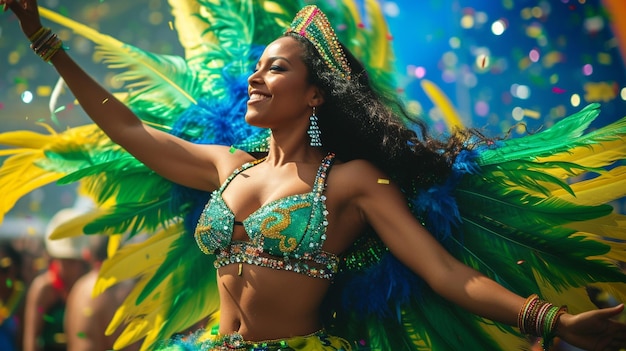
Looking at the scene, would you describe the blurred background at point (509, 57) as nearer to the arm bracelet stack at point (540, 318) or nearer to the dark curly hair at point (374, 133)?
the dark curly hair at point (374, 133)

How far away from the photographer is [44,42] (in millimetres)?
2812

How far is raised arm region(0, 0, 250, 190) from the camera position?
2857mm

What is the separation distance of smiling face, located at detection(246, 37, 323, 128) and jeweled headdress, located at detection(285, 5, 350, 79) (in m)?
0.08

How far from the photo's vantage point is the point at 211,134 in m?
3.19

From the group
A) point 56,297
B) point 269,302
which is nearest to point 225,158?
point 269,302

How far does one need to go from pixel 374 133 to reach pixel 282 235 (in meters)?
0.57

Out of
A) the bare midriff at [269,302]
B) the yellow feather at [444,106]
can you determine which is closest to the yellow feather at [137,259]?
the bare midriff at [269,302]

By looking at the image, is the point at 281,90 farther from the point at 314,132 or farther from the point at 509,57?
the point at 509,57

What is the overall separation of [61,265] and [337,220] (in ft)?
8.28

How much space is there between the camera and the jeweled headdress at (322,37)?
9.39 feet

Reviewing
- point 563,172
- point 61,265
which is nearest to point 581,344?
point 563,172

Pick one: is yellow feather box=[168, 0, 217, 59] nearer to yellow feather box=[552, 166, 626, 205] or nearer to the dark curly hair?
the dark curly hair

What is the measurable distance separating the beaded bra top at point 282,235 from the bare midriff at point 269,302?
1.3 inches

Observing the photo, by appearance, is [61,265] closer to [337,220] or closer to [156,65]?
[156,65]
